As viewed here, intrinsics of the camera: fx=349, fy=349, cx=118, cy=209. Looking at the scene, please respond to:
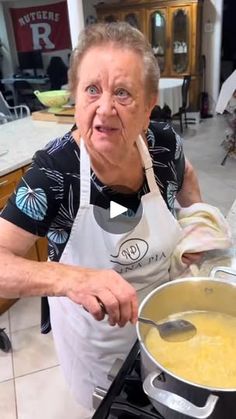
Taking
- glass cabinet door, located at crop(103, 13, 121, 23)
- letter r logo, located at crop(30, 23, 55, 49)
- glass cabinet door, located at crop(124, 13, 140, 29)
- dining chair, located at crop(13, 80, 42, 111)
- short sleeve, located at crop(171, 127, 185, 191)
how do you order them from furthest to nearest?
letter r logo, located at crop(30, 23, 55, 49) < dining chair, located at crop(13, 80, 42, 111) < glass cabinet door, located at crop(103, 13, 121, 23) < glass cabinet door, located at crop(124, 13, 140, 29) < short sleeve, located at crop(171, 127, 185, 191)

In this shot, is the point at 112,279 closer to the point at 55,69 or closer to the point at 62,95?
the point at 62,95

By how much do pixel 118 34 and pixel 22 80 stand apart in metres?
6.91

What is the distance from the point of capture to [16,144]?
2.09m

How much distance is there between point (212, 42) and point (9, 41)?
4388 millimetres

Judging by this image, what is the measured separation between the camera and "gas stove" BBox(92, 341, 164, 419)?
1.66 feet

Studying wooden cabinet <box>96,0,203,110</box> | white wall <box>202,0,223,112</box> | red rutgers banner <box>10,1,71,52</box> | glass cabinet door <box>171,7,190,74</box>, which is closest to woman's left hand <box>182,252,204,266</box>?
wooden cabinet <box>96,0,203,110</box>

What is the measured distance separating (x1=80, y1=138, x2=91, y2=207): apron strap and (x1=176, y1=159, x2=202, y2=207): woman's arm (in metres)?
0.36

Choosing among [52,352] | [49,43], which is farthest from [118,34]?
[49,43]

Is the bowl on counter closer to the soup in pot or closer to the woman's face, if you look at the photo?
the woman's face

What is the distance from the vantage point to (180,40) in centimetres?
577

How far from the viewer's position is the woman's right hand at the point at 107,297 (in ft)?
1.74
